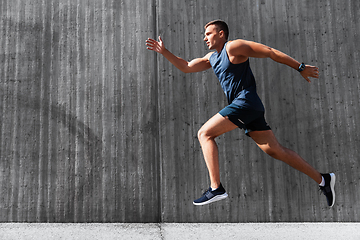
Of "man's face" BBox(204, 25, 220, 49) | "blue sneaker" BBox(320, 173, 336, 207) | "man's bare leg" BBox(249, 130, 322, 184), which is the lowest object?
"blue sneaker" BBox(320, 173, 336, 207)

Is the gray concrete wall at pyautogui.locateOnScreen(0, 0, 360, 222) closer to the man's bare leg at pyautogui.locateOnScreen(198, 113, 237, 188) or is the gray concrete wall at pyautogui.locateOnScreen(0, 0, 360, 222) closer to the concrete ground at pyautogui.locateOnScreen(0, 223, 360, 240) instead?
the concrete ground at pyautogui.locateOnScreen(0, 223, 360, 240)

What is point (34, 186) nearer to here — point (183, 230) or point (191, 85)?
point (183, 230)

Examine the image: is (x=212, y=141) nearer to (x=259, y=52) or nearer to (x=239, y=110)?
(x=239, y=110)

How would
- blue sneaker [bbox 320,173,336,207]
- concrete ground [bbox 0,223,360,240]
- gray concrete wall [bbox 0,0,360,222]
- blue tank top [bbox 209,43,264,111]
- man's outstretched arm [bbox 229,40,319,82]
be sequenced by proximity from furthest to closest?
1. gray concrete wall [bbox 0,0,360,222]
2. concrete ground [bbox 0,223,360,240]
3. blue sneaker [bbox 320,173,336,207]
4. blue tank top [bbox 209,43,264,111]
5. man's outstretched arm [bbox 229,40,319,82]

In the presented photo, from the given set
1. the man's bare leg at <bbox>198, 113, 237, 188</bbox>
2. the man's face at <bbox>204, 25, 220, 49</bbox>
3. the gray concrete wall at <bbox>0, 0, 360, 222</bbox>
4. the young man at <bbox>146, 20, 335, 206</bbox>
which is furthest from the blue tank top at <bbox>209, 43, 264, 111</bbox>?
the gray concrete wall at <bbox>0, 0, 360, 222</bbox>

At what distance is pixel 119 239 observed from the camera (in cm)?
423

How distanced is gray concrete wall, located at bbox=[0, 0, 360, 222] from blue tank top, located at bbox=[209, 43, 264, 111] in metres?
1.37

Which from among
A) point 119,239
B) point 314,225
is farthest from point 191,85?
point 314,225

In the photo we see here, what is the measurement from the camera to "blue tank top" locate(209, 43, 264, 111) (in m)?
3.50

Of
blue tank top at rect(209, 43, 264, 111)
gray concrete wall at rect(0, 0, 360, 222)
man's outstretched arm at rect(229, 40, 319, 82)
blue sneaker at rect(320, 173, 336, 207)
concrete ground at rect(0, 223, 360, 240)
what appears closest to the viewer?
man's outstretched arm at rect(229, 40, 319, 82)

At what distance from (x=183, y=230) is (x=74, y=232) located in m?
1.56

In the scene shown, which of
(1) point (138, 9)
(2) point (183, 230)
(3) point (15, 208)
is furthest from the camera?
(1) point (138, 9)

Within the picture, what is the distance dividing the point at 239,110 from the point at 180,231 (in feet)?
6.93

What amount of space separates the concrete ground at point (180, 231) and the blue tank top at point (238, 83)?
1.97 m
